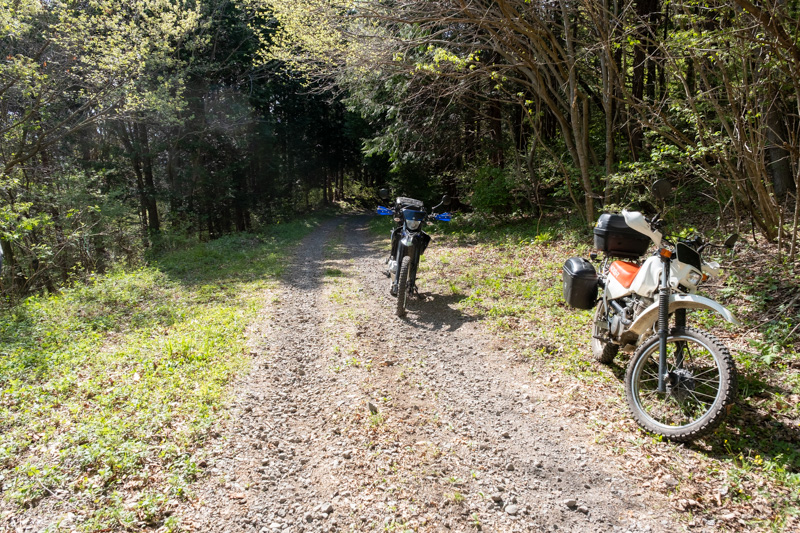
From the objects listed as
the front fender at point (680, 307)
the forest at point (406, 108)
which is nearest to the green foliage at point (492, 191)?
the forest at point (406, 108)

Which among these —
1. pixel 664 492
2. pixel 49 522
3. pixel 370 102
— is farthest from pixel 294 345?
pixel 370 102

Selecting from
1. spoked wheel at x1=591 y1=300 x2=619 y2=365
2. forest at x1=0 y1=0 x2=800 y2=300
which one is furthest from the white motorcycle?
forest at x1=0 y1=0 x2=800 y2=300

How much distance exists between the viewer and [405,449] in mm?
3275

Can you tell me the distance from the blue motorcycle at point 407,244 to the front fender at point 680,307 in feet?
11.2

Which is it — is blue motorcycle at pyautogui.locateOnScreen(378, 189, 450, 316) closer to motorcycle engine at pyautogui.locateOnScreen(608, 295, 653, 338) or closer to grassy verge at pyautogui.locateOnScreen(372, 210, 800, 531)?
grassy verge at pyautogui.locateOnScreen(372, 210, 800, 531)

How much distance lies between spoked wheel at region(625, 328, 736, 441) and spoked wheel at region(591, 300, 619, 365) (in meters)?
0.72

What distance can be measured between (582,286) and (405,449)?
2483 mm

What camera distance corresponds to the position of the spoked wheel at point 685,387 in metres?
2.79

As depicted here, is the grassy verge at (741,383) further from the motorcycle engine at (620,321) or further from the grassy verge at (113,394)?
the grassy verge at (113,394)

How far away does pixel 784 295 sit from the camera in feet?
15.4

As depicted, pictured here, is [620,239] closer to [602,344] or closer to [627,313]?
[627,313]

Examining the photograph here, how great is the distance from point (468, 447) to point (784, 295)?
4076 mm

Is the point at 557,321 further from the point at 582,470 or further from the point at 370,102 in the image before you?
the point at 370,102

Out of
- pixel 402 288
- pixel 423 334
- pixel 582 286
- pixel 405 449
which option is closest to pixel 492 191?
pixel 402 288
